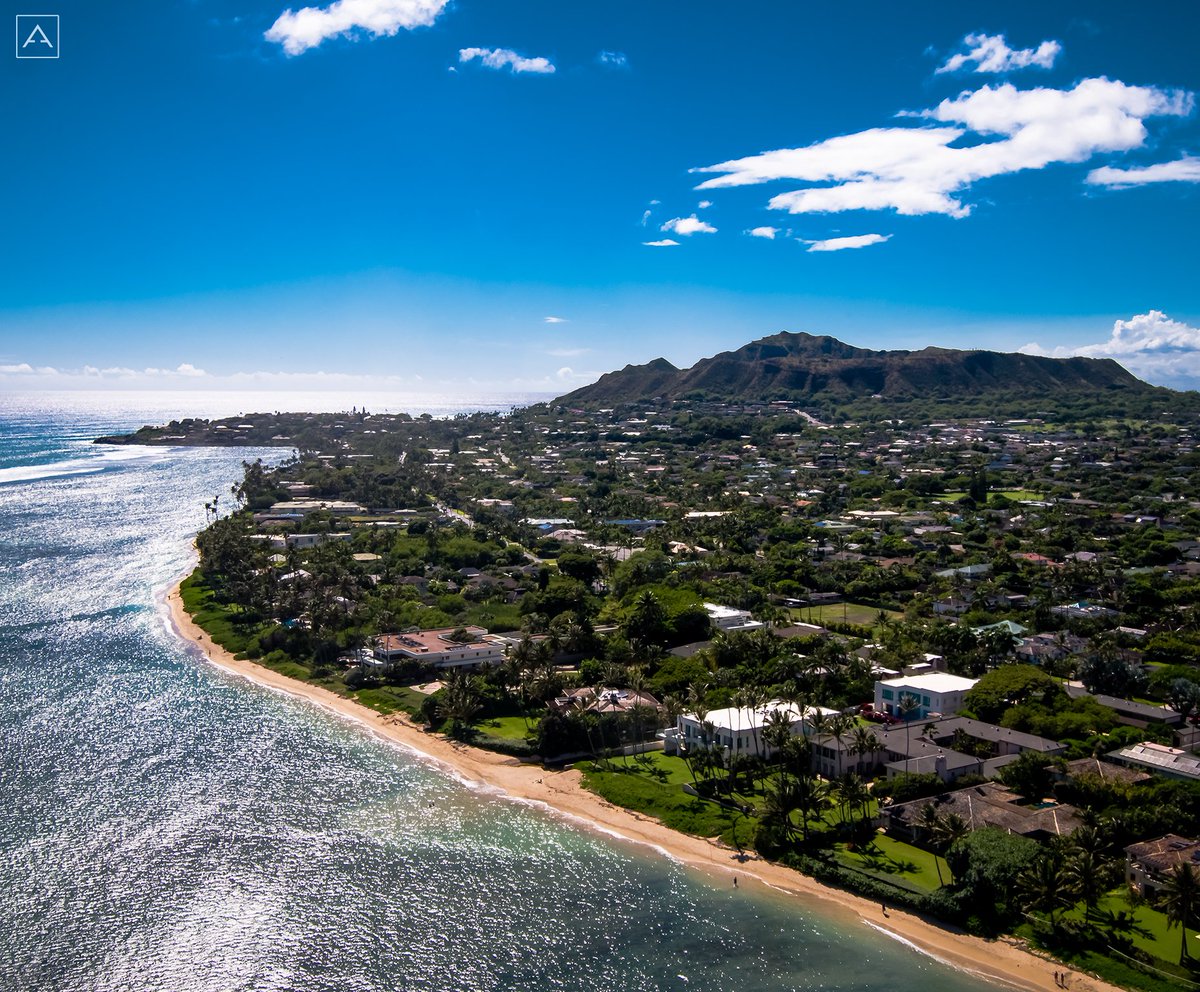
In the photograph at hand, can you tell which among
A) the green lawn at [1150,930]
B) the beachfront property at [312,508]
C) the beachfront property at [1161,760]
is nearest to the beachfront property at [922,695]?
the beachfront property at [1161,760]

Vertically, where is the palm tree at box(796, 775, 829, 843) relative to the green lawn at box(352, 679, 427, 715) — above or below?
above

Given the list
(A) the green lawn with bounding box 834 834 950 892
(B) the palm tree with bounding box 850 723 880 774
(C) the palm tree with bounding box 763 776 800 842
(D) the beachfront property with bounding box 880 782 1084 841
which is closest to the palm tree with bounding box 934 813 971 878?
(A) the green lawn with bounding box 834 834 950 892

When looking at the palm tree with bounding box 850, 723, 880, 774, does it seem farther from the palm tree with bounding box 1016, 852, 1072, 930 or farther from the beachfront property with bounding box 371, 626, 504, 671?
the beachfront property with bounding box 371, 626, 504, 671

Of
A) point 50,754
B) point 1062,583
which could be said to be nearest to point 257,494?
point 50,754

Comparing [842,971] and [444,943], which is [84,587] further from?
[842,971]

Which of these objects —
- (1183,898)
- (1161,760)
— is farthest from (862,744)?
(1161,760)
